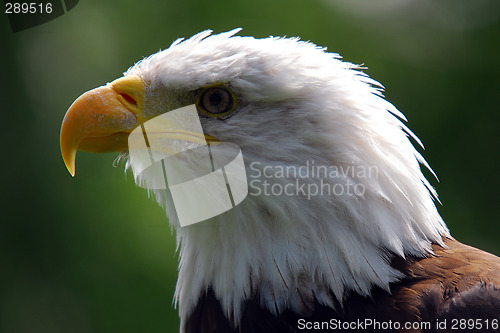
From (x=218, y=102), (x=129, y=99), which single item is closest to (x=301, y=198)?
(x=218, y=102)

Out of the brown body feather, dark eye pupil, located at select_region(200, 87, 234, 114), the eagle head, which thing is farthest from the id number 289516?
the brown body feather

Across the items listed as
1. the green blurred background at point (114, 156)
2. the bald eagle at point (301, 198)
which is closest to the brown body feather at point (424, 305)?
the bald eagle at point (301, 198)

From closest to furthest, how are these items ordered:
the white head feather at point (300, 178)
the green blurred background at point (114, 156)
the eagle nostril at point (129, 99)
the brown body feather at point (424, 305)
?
the brown body feather at point (424, 305) < the white head feather at point (300, 178) < the eagle nostril at point (129, 99) < the green blurred background at point (114, 156)

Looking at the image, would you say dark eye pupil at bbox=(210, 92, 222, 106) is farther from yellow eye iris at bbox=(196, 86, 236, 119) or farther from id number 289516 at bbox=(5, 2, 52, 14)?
id number 289516 at bbox=(5, 2, 52, 14)

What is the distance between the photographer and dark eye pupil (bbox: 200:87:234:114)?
2076mm

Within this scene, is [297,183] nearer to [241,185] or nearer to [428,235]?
[241,185]

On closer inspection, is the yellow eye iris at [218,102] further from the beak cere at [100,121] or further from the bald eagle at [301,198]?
the beak cere at [100,121]

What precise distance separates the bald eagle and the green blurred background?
1.67 metres

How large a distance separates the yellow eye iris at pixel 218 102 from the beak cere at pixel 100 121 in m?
0.24

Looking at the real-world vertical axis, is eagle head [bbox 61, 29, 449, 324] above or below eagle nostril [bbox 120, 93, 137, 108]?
below

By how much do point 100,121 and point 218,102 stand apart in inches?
15.8

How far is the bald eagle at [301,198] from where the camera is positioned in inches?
77.4

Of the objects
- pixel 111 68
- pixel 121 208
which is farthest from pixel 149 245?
pixel 111 68

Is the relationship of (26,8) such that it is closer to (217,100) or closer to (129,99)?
(129,99)
